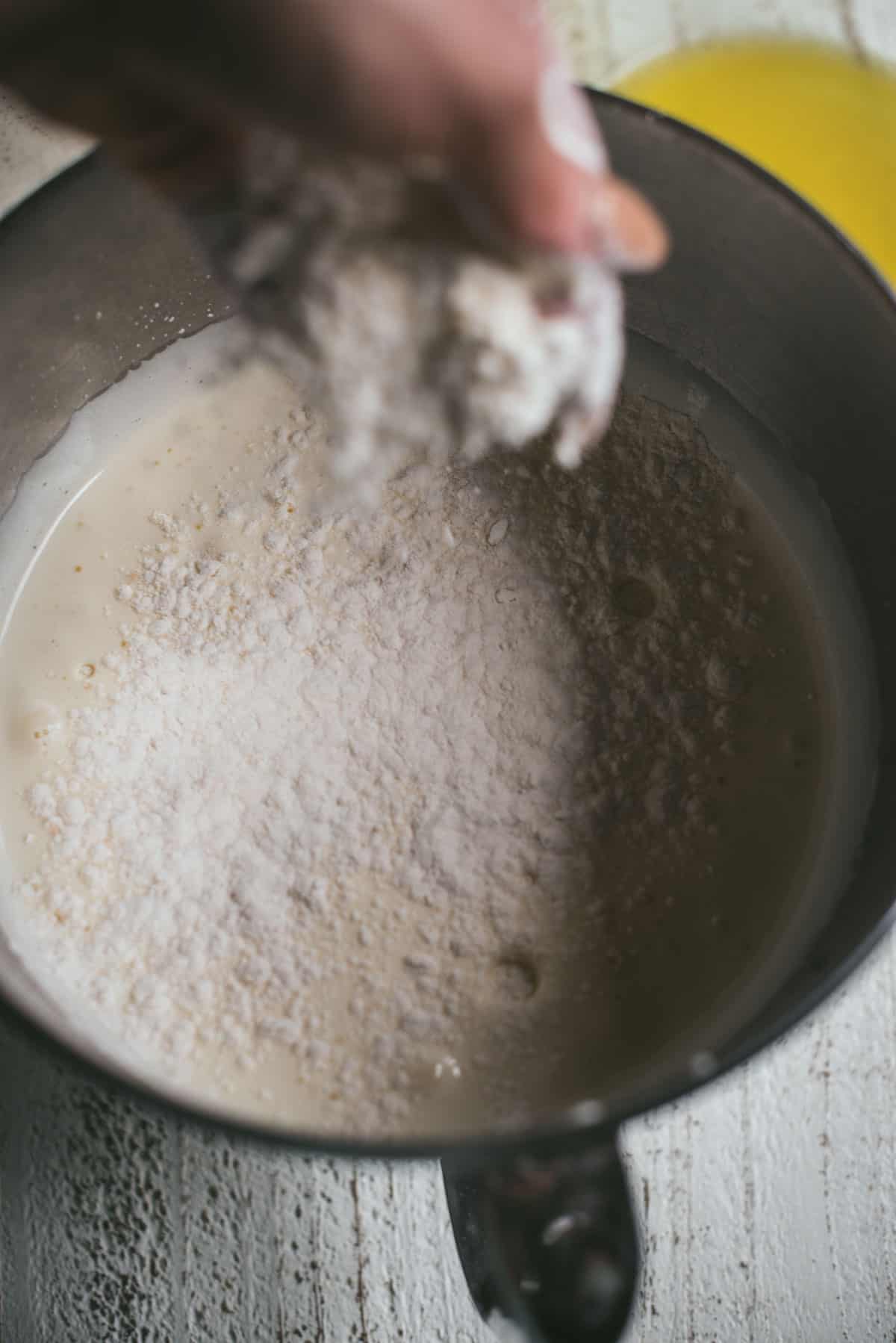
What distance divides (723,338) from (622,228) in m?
0.43

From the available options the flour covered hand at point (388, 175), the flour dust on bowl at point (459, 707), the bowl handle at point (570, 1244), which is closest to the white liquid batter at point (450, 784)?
the flour dust on bowl at point (459, 707)

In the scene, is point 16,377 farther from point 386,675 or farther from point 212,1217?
point 212,1217

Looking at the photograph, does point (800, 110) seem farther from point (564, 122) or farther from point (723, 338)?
point (564, 122)

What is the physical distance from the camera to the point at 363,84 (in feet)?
1.35

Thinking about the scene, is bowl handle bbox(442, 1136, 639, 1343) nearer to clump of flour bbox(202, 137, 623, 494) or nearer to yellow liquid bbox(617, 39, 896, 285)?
clump of flour bbox(202, 137, 623, 494)

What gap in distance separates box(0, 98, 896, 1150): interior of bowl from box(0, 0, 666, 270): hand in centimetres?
31

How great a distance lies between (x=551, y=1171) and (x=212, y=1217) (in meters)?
0.29

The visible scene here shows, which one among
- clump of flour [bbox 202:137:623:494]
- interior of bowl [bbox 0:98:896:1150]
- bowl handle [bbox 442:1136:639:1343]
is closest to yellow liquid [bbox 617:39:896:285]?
interior of bowl [bbox 0:98:896:1150]

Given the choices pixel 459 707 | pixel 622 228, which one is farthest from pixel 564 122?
pixel 459 707

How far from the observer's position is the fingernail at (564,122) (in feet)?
1.40

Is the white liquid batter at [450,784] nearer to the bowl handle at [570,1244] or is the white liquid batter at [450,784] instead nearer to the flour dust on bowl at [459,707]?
the flour dust on bowl at [459,707]

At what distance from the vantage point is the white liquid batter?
72cm

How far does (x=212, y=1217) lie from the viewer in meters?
0.76

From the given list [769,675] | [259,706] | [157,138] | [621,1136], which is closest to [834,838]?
[769,675]
